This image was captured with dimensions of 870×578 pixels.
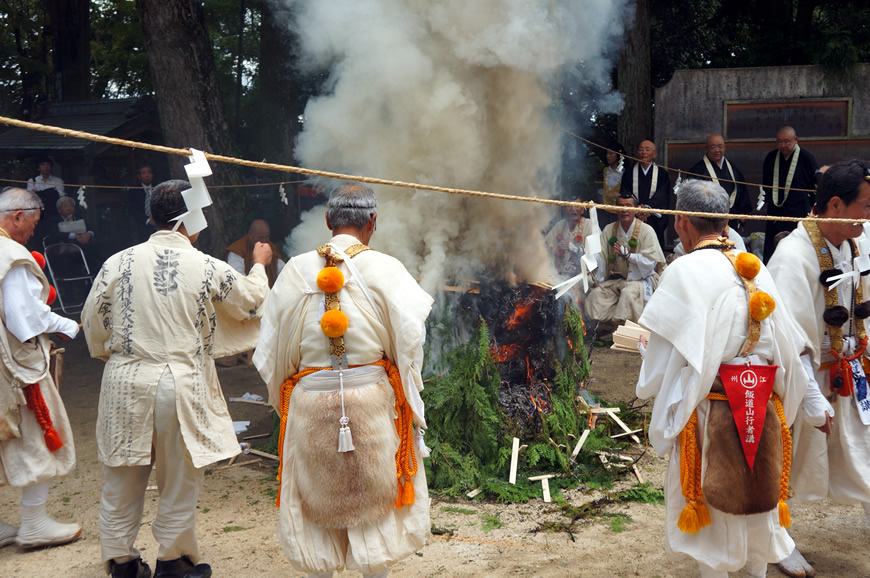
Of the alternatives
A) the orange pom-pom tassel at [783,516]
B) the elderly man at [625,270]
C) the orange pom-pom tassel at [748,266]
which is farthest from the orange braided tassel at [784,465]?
the elderly man at [625,270]

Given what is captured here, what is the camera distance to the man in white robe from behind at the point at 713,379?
3119 mm

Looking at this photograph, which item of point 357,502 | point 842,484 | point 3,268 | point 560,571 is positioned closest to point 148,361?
point 3,268

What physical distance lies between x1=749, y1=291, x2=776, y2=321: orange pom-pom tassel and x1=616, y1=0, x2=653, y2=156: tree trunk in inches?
318

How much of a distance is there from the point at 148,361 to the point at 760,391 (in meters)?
2.91

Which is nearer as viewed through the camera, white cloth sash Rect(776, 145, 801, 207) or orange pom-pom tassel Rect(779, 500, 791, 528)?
orange pom-pom tassel Rect(779, 500, 791, 528)

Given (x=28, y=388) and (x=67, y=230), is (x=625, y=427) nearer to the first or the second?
(x=28, y=388)

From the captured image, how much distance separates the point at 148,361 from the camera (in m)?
3.66

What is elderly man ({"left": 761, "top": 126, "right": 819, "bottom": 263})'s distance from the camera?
29.6 feet

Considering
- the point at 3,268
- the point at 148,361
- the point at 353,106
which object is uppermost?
the point at 353,106

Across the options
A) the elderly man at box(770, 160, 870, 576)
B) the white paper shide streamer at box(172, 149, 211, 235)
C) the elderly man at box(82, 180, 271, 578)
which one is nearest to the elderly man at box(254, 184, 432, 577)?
the white paper shide streamer at box(172, 149, 211, 235)

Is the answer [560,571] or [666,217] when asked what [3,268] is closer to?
[560,571]

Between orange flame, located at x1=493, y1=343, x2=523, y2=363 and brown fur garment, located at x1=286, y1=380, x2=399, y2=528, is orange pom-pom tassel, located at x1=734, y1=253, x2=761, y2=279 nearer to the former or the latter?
brown fur garment, located at x1=286, y1=380, x2=399, y2=528

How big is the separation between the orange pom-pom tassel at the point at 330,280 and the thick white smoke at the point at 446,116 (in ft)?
11.2

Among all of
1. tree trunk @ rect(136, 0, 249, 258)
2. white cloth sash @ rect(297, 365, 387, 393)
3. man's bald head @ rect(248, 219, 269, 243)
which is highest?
tree trunk @ rect(136, 0, 249, 258)
